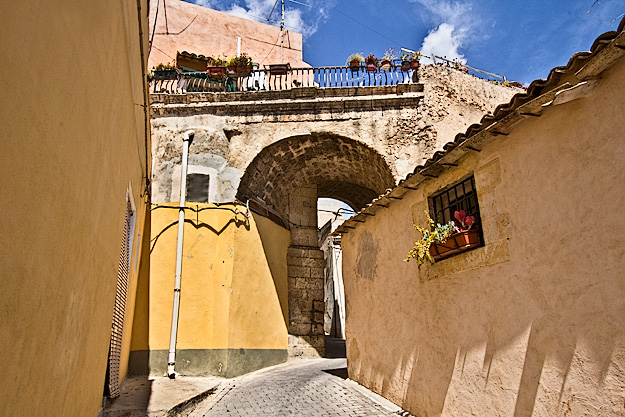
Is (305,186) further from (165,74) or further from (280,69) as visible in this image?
(165,74)

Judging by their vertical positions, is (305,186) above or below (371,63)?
below

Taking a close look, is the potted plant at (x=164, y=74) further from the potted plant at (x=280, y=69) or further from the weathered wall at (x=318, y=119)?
the potted plant at (x=280, y=69)

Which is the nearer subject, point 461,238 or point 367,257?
point 461,238

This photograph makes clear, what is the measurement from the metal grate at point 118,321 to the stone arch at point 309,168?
3689 mm

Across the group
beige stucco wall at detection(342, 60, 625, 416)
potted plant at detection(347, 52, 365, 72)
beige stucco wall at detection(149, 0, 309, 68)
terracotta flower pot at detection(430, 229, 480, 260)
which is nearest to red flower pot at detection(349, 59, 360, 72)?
potted plant at detection(347, 52, 365, 72)

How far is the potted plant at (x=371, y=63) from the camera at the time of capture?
10.8m

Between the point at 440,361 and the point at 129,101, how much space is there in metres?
4.16

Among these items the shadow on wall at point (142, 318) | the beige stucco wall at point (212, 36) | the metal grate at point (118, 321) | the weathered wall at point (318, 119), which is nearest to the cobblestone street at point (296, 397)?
the metal grate at point (118, 321)

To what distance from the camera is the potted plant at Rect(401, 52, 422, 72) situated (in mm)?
10727

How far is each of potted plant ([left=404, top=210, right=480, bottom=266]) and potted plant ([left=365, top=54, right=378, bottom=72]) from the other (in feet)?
22.0

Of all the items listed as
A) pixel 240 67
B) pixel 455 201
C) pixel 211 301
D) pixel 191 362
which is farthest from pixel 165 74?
pixel 455 201

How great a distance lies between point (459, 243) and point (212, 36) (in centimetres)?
1409

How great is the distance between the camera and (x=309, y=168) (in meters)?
11.6

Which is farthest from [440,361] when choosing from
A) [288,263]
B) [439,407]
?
[288,263]
